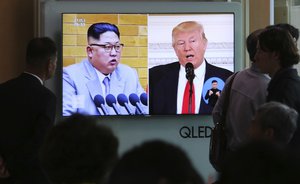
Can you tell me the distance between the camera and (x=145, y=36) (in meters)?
6.25

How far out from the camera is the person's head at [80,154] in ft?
7.09

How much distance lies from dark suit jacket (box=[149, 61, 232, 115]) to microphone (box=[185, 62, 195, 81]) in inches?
3.3

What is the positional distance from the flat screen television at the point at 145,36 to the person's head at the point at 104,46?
0.04m

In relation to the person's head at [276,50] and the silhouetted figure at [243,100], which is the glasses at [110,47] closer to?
the silhouetted figure at [243,100]

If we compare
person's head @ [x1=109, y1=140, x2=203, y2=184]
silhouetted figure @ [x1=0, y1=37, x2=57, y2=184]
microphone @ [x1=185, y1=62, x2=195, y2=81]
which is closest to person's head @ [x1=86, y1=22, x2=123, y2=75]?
microphone @ [x1=185, y1=62, x2=195, y2=81]

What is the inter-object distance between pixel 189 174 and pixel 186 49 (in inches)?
194

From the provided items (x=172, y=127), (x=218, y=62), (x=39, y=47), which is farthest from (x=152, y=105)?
(x=39, y=47)

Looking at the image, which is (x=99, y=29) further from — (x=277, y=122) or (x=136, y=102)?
(x=277, y=122)

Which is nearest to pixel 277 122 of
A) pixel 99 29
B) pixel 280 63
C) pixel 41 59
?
pixel 280 63

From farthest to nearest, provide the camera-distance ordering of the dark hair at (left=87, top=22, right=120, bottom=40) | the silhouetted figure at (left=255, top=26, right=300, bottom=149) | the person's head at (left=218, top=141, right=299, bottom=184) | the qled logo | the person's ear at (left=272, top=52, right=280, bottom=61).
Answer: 1. the qled logo
2. the dark hair at (left=87, top=22, right=120, bottom=40)
3. the person's ear at (left=272, top=52, right=280, bottom=61)
4. the silhouetted figure at (left=255, top=26, right=300, bottom=149)
5. the person's head at (left=218, top=141, right=299, bottom=184)

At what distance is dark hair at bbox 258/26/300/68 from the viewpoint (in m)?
3.69

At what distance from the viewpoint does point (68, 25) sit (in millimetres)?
6145

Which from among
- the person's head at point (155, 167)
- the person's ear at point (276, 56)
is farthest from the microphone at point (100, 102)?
the person's head at point (155, 167)

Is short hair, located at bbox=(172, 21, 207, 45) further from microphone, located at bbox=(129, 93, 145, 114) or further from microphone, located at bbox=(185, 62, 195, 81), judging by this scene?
microphone, located at bbox=(129, 93, 145, 114)
